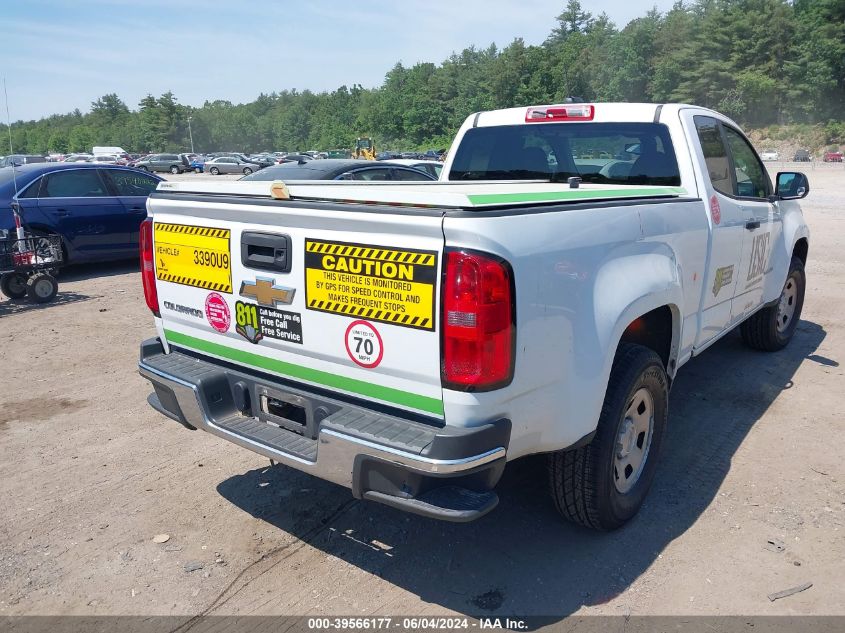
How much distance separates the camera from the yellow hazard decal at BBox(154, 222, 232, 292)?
3.19m

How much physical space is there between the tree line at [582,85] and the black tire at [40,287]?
8061 cm

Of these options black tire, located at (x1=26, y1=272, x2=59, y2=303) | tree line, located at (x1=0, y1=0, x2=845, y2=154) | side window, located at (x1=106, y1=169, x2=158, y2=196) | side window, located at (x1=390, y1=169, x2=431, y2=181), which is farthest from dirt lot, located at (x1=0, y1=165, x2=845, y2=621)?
tree line, located at (x1=0, y1=0, x2=845, y2=154)

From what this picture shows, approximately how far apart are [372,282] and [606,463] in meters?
1.38

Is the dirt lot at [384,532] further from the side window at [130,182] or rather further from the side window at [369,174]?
the side window at [130,182]

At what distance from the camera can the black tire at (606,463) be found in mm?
3100

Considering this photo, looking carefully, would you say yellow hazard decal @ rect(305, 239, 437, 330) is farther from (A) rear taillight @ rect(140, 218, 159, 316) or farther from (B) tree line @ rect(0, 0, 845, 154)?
(B) tree line @ rect(0, 0, 845, 154)

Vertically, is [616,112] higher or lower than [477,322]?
higher

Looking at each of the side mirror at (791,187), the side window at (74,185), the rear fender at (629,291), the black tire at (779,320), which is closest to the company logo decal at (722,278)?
the rear fender at (629,291)

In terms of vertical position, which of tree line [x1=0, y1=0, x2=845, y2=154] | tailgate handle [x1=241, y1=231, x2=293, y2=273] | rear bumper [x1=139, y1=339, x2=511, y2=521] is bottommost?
rear bumper [x1=139, y1=339, x2=511, y2=521]

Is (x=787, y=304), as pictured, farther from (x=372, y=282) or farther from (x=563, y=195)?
(x=372, y=282)

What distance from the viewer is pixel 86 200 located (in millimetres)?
9812

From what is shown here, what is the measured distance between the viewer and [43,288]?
8516 millimetres

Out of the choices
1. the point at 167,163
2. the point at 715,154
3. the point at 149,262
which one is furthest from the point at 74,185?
the point at 167,163

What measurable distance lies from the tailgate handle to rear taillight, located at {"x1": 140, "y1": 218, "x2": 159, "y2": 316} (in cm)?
82
